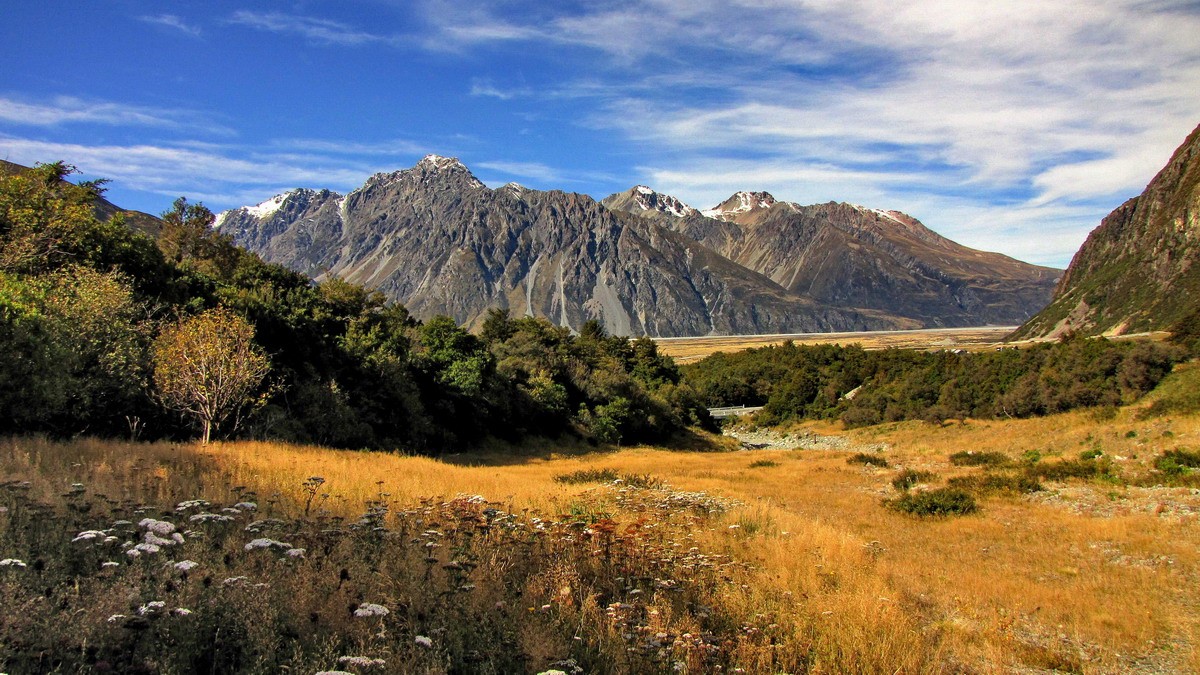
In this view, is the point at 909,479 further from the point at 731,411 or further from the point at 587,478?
the point at 731,411

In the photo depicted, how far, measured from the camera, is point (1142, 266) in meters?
134

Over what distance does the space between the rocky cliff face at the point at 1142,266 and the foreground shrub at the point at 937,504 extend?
114465mm

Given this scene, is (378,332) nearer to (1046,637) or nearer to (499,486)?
(499,486)

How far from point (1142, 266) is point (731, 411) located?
11063 cm

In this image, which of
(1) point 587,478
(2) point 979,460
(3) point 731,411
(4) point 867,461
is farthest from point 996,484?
(3) point 731,411

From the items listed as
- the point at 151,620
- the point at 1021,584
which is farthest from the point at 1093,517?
the point at 151,620

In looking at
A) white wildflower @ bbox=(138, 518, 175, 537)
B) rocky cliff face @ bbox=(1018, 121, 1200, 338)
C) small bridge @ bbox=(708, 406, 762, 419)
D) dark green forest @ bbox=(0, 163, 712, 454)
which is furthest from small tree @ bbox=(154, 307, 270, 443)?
rocky cliff face @ bbox=(1018, 121, 1200, 338)

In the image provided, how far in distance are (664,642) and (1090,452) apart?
31.7m

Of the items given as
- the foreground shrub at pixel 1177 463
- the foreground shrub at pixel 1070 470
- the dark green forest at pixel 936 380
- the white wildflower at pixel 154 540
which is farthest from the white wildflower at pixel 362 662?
the dark green forest at pixel 936 380

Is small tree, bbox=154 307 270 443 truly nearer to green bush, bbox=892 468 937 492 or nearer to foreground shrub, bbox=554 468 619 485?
foreground shrub, bbox=554 468 619 485

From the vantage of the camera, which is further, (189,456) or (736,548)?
(189,456)

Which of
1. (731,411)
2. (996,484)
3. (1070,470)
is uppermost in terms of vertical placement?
(1070,470)

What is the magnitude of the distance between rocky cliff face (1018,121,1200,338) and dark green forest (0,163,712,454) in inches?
4376

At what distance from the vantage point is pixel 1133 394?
42125mm
